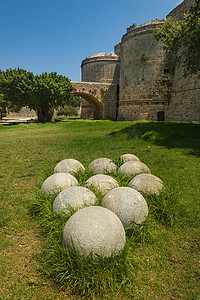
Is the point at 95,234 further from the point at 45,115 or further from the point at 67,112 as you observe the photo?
the point at 67,112

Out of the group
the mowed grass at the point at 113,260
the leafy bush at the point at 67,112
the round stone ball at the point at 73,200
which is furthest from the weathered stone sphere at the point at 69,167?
the leafy bush at the point at 67,112

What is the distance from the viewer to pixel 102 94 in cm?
3139

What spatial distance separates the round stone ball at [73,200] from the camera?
346cm

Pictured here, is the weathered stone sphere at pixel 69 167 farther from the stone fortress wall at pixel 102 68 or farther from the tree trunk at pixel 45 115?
the stone fortress wall at pixel 102 68

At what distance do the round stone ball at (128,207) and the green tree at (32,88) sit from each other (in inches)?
913

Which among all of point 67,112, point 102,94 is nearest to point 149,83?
point 102,94

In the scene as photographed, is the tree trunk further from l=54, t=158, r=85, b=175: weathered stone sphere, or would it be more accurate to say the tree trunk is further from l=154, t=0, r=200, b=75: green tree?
l=54, t=158, r=85, b=175: weathered stone sphere

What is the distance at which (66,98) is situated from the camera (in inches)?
1126

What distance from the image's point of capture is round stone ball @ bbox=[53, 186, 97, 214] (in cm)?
346

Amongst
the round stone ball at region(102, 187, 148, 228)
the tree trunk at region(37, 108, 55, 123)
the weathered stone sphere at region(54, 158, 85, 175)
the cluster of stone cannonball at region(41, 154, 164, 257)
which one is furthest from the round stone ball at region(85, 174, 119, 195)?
the tree trunk at region(37, 108, 55, 123)

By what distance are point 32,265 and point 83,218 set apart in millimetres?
1053

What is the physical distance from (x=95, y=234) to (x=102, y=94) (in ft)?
101

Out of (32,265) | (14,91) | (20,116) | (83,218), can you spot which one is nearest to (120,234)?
(83,218)

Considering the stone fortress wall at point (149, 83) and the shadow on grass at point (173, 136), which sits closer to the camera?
the shadow on grass at point (173, 136)
